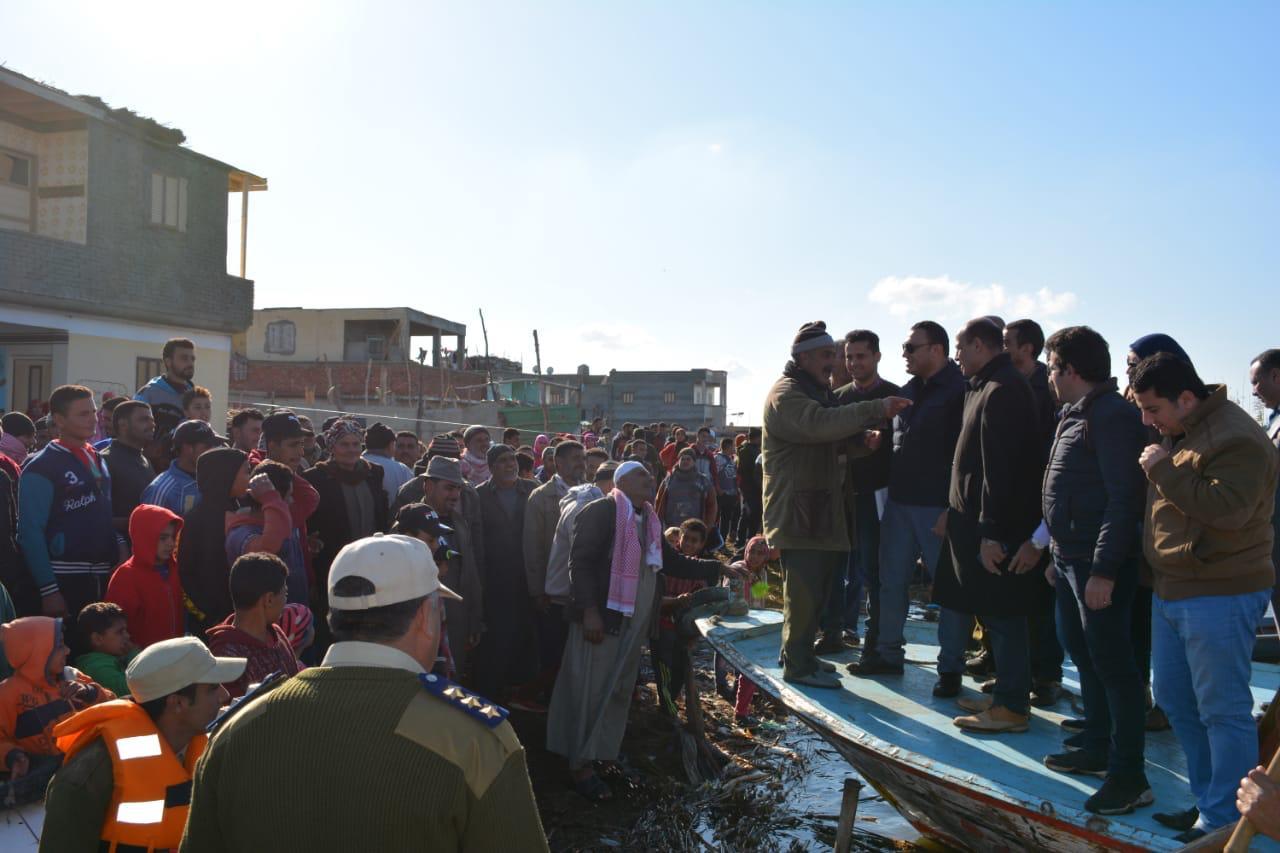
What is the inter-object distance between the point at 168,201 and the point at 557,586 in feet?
54.9

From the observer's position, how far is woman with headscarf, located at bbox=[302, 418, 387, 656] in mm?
6215

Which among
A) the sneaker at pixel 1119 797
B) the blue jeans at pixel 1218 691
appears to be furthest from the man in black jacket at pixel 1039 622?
the blue jeans at pixel 1218 691

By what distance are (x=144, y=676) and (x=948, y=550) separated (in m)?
3.79

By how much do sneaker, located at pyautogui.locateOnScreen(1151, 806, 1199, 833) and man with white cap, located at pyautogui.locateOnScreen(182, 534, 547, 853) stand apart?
2.95 meters

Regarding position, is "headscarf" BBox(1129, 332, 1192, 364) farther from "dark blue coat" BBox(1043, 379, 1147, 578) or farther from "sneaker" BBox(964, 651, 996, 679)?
"sneaker" BBox(964, 651, 996, 679)

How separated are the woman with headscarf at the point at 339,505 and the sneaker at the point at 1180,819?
474 centimetres

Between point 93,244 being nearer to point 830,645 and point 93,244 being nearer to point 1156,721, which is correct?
point 830,645

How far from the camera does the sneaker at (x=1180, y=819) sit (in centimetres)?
356

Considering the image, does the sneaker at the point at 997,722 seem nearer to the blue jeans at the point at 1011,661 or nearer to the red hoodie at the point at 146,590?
the blue jeans at the point at 1011,661

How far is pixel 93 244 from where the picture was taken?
17.4 m

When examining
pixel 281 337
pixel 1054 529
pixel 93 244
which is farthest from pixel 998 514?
pixel 281 337

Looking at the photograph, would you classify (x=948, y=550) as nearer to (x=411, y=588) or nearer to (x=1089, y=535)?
(x=1089, y=535)

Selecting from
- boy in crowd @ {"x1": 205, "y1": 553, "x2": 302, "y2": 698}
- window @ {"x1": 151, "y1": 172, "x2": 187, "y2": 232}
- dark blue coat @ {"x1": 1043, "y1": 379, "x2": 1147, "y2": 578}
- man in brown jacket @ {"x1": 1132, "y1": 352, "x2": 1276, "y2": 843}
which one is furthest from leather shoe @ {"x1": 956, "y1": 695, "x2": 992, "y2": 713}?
window @ {"x1": 151, "y1": 172, "x2": 187, "y2": 232}

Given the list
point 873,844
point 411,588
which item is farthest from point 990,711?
point 411,588
